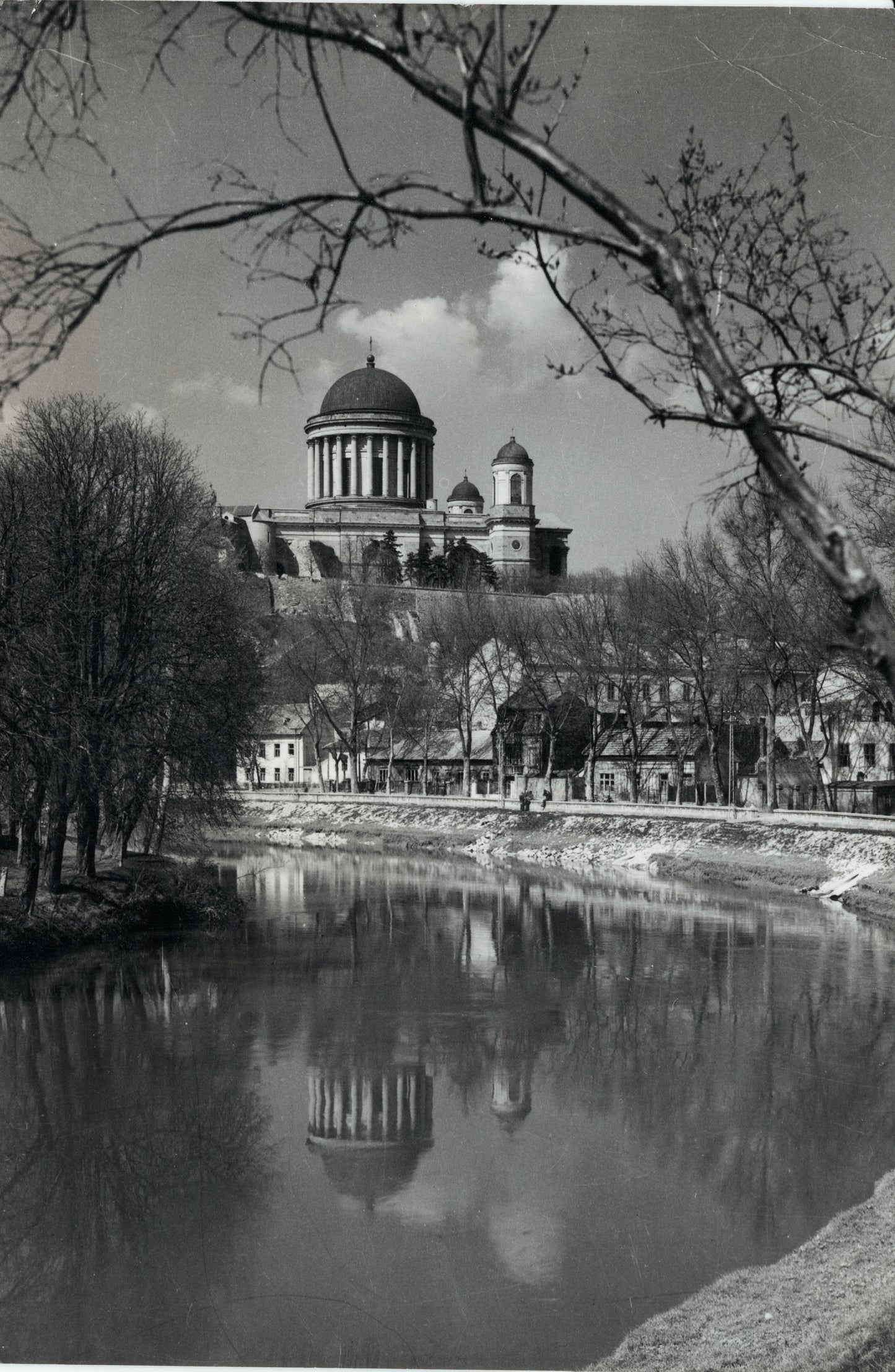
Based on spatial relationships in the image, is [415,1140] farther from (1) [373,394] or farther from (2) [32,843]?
(1) [373,394]

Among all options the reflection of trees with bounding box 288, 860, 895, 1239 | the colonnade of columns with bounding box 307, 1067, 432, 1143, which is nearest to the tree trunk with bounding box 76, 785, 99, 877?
the reflection of trees with bounding box 288, 860, 895, 1239

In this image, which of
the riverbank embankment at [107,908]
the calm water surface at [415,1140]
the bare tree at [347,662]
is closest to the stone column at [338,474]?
the bare tree at [347,662]

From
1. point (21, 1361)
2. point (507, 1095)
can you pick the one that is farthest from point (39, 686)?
point (21, 1361)

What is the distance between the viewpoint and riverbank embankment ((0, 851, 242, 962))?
73.2ft

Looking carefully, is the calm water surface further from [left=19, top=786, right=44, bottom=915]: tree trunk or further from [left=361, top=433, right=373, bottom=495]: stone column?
[left=361, top=433, right=373, bottom=495]: stone column

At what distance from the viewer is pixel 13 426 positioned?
24281mm

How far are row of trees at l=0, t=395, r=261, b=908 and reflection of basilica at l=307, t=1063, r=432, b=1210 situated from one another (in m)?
8.44

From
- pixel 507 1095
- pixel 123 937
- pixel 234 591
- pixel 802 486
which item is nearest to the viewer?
pixel 802 486

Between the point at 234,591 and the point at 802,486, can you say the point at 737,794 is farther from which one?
the point at 802,486

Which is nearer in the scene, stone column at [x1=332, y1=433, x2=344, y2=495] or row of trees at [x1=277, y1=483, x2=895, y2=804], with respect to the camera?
row of trees at [x1=277, y1=483, x2=895, y2=804]

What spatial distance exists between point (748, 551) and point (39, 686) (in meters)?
23.4

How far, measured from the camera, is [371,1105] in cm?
1333

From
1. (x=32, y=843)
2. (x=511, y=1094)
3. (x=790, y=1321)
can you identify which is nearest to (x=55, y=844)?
(x=32, y=843)

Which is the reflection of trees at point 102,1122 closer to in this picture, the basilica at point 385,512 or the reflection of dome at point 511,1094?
the reflection of dome at point 511,1094
